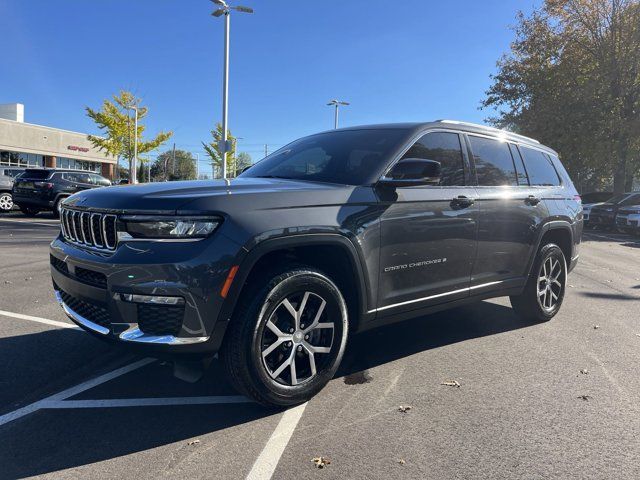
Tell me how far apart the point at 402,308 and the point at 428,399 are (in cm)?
67

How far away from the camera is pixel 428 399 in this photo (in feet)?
10.9

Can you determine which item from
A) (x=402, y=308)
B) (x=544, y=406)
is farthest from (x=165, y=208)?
(x=544, y=406)

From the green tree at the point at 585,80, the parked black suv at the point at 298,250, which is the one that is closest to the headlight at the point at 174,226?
the parked black suv at the point at 298,250

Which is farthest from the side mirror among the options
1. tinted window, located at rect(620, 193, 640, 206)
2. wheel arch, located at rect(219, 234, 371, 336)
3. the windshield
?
tinted window, located at rect(620, 193, 640, 206)

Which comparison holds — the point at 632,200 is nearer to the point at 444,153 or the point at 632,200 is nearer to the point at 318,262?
the point at 444,153

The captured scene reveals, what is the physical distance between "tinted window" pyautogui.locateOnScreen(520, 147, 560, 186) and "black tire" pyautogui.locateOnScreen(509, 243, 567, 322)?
2.30 feet

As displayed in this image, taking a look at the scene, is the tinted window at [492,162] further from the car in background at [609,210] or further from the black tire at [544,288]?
the car in background at [609,210]

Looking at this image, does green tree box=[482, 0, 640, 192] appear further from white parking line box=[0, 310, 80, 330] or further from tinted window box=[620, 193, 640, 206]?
white parking line box=[0, 310, 80, 330]

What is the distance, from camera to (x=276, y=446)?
105 inches

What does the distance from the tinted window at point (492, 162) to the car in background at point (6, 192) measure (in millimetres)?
18143

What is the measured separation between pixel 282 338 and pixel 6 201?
18726 mm

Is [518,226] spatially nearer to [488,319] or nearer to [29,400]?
[488,319]

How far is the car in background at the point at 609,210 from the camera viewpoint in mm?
19391

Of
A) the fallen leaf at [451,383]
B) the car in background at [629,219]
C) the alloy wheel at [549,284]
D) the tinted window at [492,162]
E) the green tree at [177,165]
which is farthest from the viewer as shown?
the green tree at [177,165]
